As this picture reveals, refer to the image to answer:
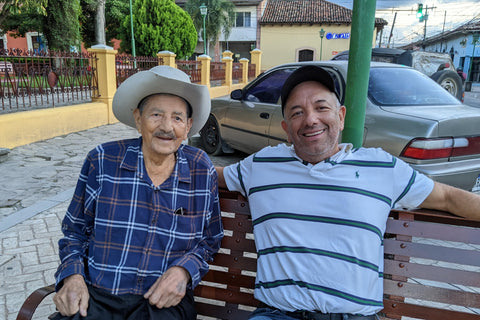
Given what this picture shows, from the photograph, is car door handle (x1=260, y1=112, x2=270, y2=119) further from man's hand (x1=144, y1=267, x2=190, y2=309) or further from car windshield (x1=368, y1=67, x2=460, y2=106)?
man's hand (x1=144, y1=267, x2=190, y2=309)

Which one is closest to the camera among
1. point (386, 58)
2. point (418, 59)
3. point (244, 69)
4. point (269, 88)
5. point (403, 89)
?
point (403, 89)

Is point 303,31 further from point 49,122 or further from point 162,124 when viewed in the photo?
point 162,124

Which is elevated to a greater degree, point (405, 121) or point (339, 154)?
point (339, 154)

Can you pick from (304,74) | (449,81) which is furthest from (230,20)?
(304,74)

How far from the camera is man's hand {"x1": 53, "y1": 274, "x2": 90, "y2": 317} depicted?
66.3 inches

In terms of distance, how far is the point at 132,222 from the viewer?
1756 millimetres

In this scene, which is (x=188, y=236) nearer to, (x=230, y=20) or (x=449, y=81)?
(x=449, y=81)

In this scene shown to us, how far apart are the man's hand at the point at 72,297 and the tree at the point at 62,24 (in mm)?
21315

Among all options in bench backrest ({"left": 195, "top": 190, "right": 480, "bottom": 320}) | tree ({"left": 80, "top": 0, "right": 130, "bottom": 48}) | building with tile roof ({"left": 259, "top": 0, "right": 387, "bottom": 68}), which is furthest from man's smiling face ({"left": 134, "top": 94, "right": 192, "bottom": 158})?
building with tile roof ({"left": 259, "top": 0, "right": 387, "bottom": 68})

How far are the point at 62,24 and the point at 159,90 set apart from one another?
22.2 meters

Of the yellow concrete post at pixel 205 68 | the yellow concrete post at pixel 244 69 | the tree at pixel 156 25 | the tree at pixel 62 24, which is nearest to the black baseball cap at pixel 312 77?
the yellow concrete post at pixel 205 68

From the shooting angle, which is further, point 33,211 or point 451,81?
point 451,81

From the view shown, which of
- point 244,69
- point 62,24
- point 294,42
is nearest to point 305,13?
point 294,42

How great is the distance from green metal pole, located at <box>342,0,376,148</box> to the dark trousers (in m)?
1.57
